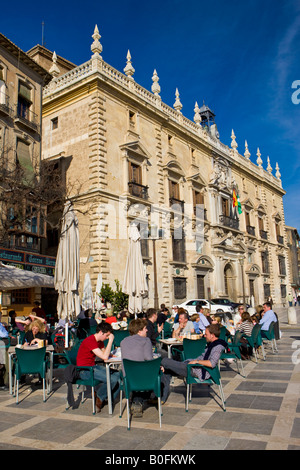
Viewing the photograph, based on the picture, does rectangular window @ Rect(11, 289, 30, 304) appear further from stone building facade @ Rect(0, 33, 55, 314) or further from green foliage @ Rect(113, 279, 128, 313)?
green foliage @ Rect(113, 279, 128, 313)

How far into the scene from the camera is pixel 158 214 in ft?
78.9

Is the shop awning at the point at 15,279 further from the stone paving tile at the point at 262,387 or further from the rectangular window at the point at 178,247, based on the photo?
the rectangular window at the point at 178,247

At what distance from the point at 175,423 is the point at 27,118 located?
1928 centimetres

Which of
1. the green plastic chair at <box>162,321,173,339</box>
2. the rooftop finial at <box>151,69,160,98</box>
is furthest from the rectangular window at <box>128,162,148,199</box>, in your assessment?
the green plastic chair at <box>162,321,173,339</box>

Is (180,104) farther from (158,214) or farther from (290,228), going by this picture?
(290,228)

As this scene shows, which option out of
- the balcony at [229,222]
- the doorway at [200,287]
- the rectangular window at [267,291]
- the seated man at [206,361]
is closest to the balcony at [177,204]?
the doorway at [200,287]

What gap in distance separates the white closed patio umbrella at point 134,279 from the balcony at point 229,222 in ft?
60.2

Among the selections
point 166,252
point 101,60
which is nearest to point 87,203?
point 166,252

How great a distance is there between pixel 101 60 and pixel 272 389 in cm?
2042

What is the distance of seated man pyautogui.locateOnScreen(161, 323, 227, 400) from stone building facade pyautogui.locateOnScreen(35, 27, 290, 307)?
13.4 meters

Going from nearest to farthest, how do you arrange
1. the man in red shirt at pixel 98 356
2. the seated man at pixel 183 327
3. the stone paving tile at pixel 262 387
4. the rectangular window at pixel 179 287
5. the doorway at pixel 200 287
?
the man in red shirt at pixel 98 356
the stone paving tile at pixel 262 387
the seated man at pixel 183 327
the rectangular window at pixel 179 287
the doorway at pixel 200 287

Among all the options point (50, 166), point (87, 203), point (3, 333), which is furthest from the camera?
point (50, 166)

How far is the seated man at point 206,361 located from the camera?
5.58m

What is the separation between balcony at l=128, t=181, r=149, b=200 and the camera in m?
22.1
